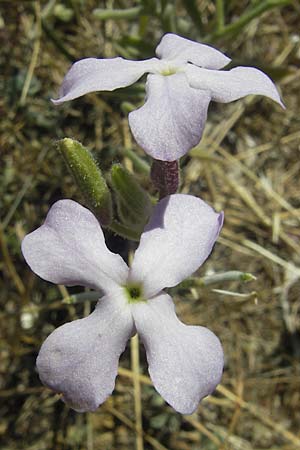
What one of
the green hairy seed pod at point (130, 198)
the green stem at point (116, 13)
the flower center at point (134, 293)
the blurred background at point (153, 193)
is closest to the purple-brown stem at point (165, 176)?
the green hairy seed pod at point (130, 198)

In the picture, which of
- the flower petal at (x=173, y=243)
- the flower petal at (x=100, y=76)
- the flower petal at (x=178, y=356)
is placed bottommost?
the flower petal at (x=178, y=356)

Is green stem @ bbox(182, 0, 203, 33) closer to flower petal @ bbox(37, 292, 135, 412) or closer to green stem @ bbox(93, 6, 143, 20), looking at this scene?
green stem @ bbox(93, 6, 143, 20)

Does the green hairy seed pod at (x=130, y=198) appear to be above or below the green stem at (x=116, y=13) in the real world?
below

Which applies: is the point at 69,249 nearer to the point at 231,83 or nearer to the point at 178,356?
the point at 178,356

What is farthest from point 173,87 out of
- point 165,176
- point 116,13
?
point 116,13

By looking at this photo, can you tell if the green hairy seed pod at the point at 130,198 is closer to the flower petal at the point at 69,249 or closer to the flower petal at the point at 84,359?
the flower petal at the point at 69,249

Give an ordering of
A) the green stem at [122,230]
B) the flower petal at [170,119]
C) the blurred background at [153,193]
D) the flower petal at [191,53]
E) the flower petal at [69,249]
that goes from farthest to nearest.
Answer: the blurred background at [153,193]
the green stem at [122,230]
the flower petal at [191,53]
the flower petal at [69,249]
the flower petal at [170,119]

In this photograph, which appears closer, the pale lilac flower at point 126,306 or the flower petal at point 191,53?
the pale lilac flower at point 126,306
